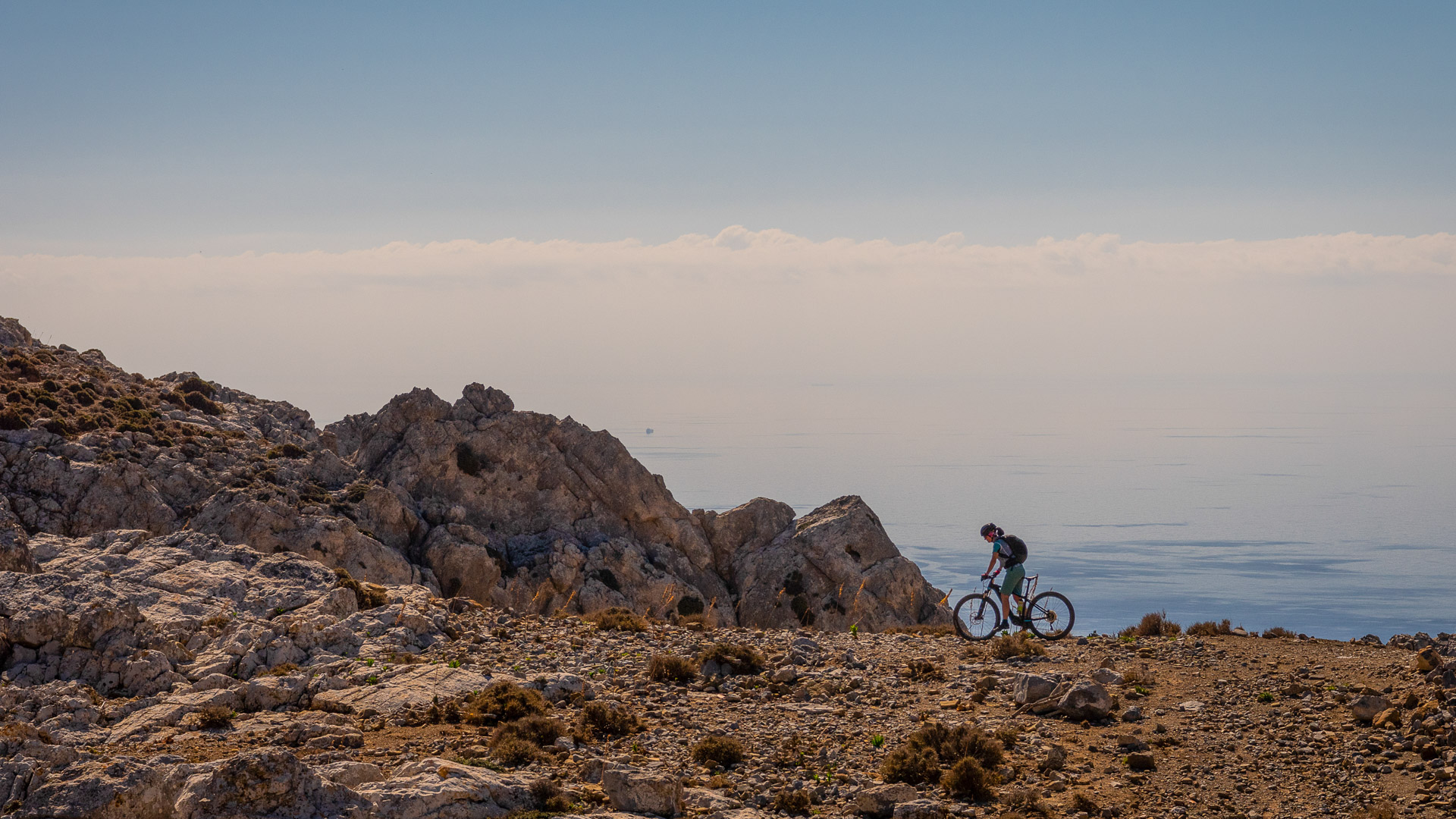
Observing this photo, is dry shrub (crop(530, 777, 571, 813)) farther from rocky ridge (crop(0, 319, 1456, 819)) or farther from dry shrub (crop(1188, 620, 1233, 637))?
dry shrub (crop(1188, 620, 1233, 637))

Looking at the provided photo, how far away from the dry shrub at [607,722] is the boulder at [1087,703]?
23.4 feet

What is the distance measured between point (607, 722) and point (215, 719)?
6531mm

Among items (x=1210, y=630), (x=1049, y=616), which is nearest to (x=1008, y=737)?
(x=1049, y=616)

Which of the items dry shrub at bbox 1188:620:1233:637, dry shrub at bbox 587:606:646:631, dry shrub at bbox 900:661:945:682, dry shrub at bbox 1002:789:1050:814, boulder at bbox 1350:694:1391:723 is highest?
boulder at bbox 1350:694:1391:723

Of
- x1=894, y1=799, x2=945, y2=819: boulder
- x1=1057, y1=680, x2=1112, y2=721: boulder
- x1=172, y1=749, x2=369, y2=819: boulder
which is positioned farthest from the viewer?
x1=1057, y1=680, x2=1112, y2=721: boulder

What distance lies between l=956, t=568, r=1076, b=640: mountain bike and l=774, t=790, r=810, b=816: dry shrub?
1158 centimetres

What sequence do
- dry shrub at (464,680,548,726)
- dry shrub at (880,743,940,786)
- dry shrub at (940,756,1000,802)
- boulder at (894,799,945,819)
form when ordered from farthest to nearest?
dry shrub at (464,680,548,726) → dry shrub at (880,743,940,786) → dry shrub at (940,756,1000,802) → boulder at (894,799,945,819)

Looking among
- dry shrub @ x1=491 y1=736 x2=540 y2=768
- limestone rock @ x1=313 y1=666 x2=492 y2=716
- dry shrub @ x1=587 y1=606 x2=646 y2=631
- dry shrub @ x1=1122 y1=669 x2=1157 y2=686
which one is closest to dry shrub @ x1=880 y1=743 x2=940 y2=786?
dry shrub @ x1=491 y1=736 x2=540 y2=768

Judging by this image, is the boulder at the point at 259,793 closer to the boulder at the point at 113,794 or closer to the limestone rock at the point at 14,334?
the boulder at the point at 113,794

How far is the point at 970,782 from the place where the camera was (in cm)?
1262

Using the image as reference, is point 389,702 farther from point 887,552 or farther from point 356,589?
point 887,552

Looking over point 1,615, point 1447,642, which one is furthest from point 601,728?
point 1447,642

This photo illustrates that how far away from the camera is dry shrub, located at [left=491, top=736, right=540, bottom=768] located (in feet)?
45.2

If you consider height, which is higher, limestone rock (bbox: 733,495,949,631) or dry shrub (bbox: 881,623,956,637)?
dry shrub (bbox: 881,623,956,637)
